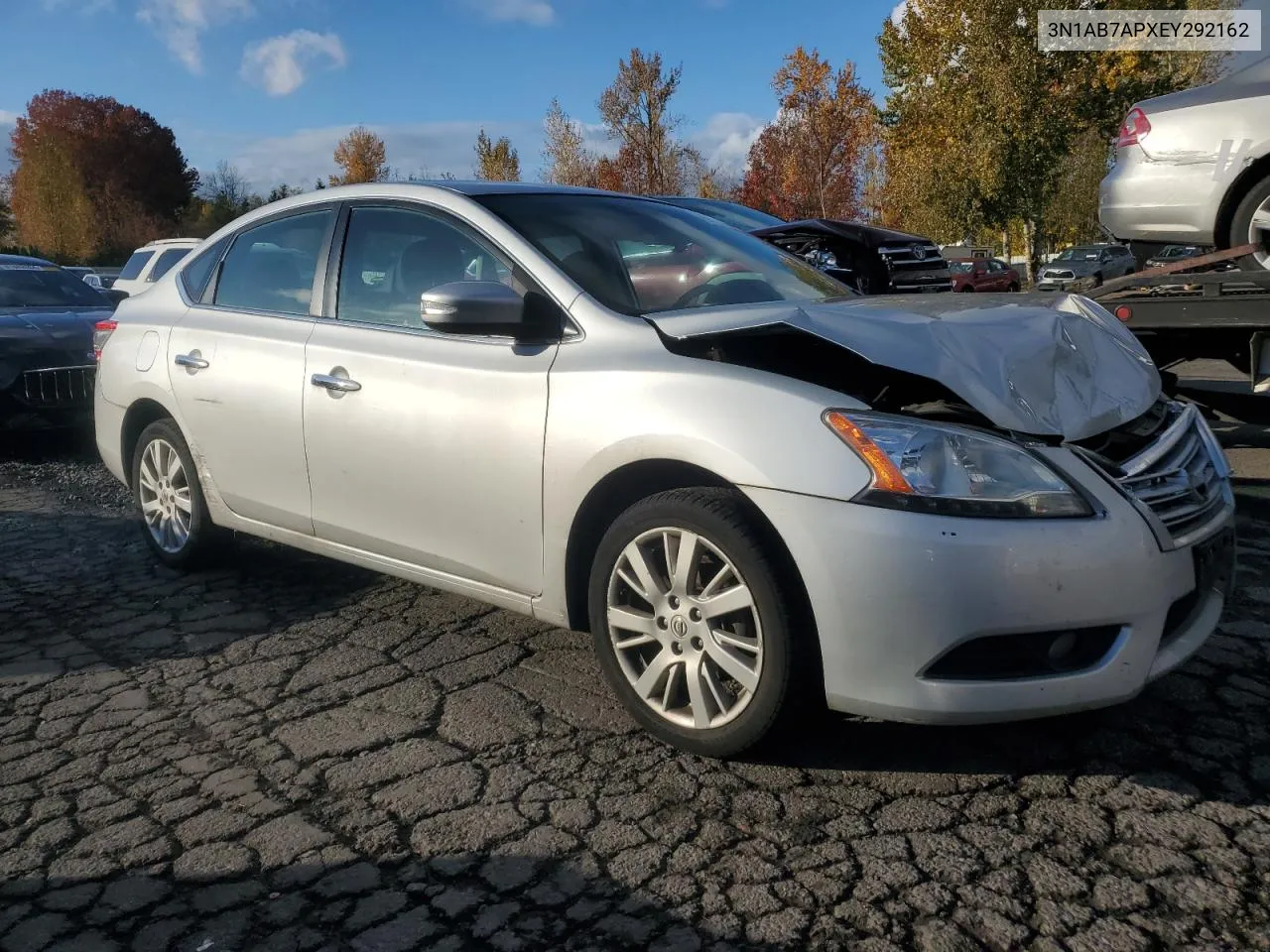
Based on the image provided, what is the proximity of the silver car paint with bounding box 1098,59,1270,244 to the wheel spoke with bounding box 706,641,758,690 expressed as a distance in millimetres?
4985

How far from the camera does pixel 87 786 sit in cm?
309

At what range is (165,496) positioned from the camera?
5.05 meters

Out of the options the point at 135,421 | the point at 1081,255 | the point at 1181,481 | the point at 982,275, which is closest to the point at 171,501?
the point at 135,421

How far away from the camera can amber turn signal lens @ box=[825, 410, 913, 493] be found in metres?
2.64

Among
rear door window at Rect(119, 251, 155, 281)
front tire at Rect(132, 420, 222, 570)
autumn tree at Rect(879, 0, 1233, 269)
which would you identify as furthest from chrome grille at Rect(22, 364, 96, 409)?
autumn tree at Rect(879, 0, 1233, 269)

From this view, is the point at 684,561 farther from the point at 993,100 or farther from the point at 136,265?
the point at 993,100

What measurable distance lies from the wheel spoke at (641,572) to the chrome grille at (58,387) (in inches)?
261

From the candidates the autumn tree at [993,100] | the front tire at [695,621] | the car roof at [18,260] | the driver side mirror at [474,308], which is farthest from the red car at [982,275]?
the front tire at [695,621]

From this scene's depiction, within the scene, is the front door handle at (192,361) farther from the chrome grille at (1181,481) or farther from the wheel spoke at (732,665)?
the chrome grille at (1181,481)

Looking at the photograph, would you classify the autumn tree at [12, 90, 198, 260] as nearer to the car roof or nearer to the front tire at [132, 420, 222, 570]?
the car roof

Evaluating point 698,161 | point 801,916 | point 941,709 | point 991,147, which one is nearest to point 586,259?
point 941,709

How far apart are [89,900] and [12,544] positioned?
13.3 feet

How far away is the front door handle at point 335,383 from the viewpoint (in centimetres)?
387

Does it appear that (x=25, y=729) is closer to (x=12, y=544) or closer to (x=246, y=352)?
(x=246, y=352)
